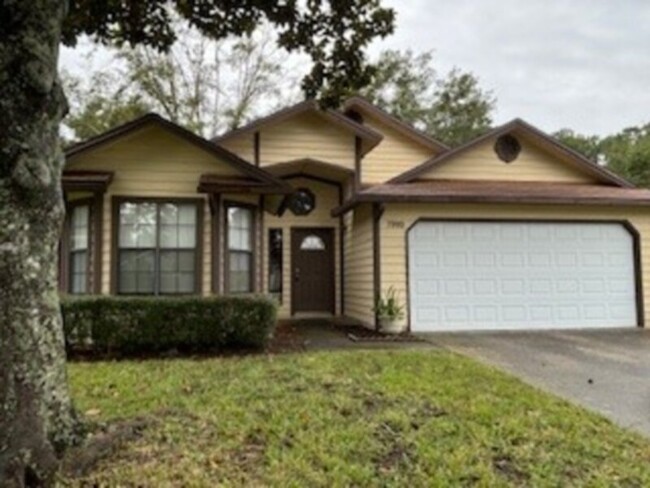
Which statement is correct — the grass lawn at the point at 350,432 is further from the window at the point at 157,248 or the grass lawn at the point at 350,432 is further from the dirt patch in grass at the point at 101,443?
the window at the point at 157,248

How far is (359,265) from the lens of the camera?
43.9 ft

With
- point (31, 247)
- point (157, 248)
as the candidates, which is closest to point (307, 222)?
point (157, 248)

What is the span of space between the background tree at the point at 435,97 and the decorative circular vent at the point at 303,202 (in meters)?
20.2

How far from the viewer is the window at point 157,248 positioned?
10094 mm

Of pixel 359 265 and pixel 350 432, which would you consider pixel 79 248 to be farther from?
pixel 350 432

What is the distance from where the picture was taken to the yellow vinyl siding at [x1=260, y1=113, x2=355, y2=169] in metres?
13.7

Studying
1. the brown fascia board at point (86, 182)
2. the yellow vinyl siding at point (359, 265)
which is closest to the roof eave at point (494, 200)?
the yellow vinyl siding at point (359, 265)

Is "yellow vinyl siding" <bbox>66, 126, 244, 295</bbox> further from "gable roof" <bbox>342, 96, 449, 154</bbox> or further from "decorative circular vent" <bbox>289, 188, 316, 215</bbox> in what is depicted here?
"gable roof" <bbox>342, 96, 449, 154</bbox>

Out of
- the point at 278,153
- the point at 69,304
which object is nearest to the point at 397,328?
the point at 278,153

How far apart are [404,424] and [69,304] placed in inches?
231

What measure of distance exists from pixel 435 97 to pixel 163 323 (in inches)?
1155

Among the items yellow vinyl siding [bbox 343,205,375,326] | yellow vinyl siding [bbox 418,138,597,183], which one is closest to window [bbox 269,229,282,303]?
yellow vinyl siding [bbox 343,205,375,326]

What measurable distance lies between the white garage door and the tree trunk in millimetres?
8894

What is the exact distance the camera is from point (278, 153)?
545 inches
